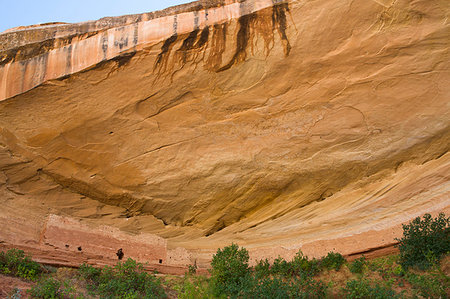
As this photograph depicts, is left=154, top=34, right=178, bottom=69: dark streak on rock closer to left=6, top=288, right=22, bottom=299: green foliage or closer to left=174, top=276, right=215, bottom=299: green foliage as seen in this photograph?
left=174, top=276, right=215, bottom=299: green foliage

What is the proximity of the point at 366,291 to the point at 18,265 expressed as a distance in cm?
550

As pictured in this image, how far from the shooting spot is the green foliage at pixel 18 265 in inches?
275

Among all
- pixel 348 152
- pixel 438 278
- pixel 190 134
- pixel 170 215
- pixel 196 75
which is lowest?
pixel 438 278

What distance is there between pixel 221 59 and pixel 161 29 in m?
1.19

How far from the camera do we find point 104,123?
320 inches

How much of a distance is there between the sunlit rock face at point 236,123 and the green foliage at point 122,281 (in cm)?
102

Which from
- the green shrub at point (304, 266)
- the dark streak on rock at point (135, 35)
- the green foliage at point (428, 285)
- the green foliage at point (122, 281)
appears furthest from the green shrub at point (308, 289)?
the dark streak on rock at point (135, 35)

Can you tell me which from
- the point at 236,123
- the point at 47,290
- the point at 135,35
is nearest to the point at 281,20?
the point at 236,123

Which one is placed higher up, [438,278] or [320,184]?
[320,184]

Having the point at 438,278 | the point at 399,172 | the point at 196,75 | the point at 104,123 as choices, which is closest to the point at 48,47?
the point at 104,123

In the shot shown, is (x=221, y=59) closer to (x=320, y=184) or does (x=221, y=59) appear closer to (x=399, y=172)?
(x=320, y=184)

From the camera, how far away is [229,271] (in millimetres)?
7336

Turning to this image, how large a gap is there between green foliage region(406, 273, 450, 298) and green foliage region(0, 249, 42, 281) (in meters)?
5.99

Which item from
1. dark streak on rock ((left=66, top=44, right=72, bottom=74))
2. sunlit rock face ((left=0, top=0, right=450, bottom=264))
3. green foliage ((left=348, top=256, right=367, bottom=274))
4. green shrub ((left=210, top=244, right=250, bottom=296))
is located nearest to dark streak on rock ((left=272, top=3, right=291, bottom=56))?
sunlit rock face ((left=0, top=0, right=450, bottom=264))
